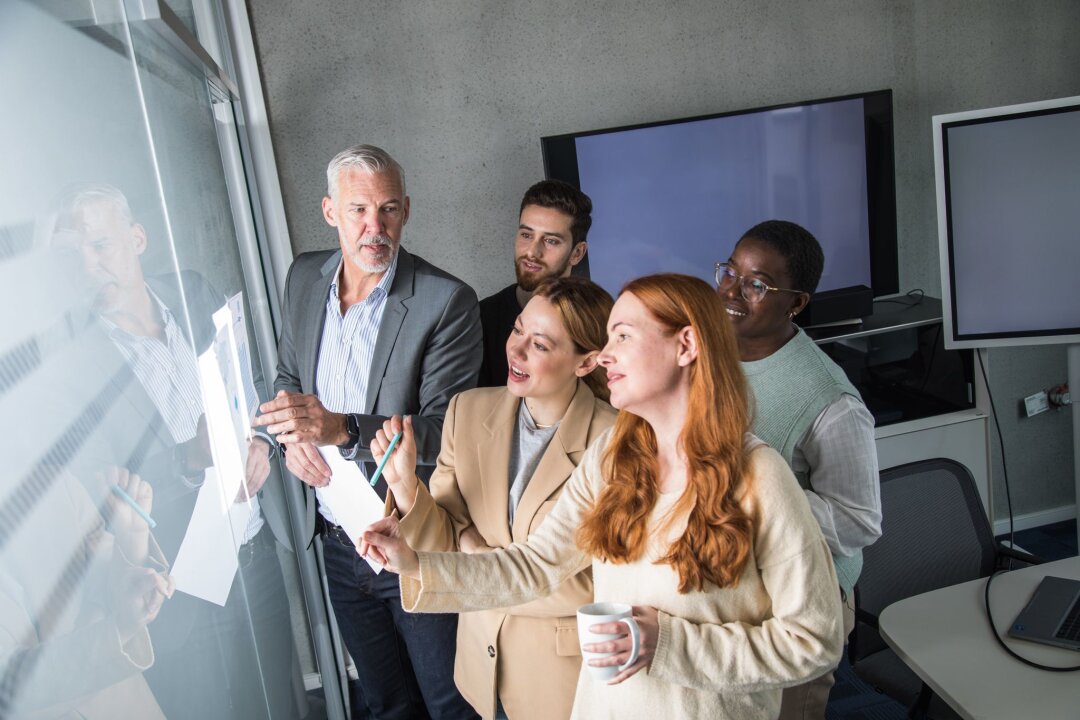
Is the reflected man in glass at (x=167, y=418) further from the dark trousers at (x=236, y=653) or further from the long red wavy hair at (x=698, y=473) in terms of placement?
the long red wavy hair at (x=698, y=473)

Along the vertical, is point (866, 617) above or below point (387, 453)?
below

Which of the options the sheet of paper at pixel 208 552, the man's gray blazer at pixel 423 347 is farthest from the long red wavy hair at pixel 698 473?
the man's gray blazer at pixel 423 347

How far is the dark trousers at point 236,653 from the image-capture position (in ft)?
3.51

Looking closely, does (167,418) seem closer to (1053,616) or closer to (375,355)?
(375,355)

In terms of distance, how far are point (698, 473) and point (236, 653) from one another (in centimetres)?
92

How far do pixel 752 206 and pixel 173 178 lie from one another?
232 centimetres

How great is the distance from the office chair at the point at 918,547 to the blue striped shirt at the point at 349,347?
1380 millimetres

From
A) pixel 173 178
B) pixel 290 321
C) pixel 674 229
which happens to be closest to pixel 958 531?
pixel 674 229

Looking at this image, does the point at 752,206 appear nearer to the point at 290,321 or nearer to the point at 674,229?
the point at 674,229

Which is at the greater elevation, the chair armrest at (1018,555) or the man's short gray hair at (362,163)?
the man's short gray hair at (362,163)

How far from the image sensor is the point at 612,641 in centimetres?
118

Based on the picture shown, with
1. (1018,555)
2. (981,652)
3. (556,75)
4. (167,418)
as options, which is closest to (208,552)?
(167,418)

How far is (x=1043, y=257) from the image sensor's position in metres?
3.03

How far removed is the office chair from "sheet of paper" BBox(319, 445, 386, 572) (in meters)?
1.30
